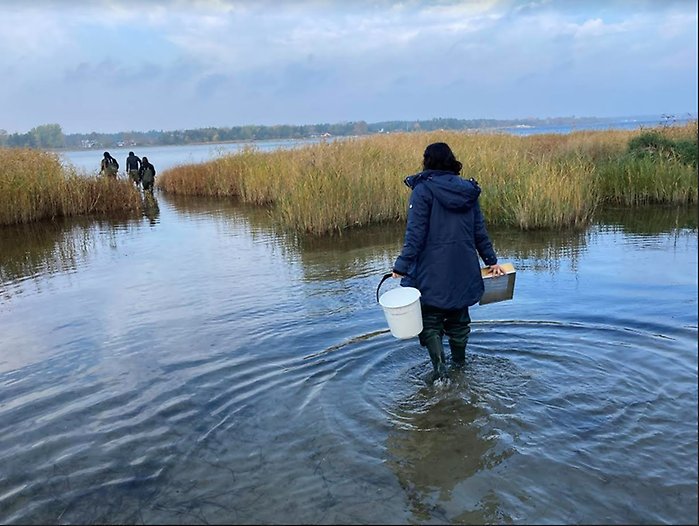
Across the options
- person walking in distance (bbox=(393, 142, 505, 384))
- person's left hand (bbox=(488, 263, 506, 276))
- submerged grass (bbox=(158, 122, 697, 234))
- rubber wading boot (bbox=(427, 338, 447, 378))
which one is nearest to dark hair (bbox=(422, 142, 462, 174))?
person walking in distance (bbox=(393, 142, 505, 384))

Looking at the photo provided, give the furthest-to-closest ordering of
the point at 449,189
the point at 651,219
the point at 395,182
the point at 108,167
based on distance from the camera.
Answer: the point at 108,167
the point at 395,182
the point at 651,219
the point at 449,189

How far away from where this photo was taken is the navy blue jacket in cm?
409

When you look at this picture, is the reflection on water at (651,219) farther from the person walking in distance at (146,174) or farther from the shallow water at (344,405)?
the person walking in distance at (146,174)

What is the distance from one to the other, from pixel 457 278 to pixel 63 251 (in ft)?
33.4

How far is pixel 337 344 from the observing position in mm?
5559

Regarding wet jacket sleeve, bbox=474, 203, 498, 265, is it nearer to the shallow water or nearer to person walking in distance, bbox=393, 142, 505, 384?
person walking in distance, bbox=393, 142, 505, 384

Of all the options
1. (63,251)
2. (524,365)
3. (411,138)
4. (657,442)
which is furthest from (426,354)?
(411,138)

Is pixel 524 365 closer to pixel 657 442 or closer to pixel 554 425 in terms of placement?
pixel 554 425

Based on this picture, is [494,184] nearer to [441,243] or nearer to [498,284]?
[498,284]

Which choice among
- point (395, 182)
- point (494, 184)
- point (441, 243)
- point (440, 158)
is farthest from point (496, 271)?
point (395, 182)

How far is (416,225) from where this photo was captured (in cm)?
412

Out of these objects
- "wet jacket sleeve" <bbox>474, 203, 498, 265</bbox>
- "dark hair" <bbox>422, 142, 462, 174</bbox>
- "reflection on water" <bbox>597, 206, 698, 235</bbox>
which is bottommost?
"reflection on water" <bbox>597, 206, 698, 235</bbox>

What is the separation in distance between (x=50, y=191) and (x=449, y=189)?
51.8ft

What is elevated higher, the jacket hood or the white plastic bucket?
the jacket hood
